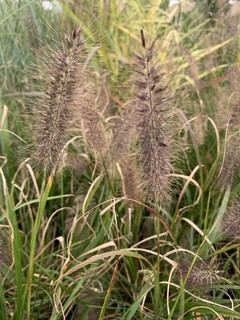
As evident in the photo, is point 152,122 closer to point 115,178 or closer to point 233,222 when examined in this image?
point 233,222

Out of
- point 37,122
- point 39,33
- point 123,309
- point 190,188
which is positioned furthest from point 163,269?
point 39,33

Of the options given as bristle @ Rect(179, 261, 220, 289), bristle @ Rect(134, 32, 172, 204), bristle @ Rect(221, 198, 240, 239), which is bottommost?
bristle @ Rect(179, 261, 220, 289)

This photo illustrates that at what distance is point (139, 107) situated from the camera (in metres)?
1.33

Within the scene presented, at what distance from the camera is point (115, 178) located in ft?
6.13

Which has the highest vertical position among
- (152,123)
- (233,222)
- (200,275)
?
(152,123)

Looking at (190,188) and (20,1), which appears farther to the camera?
(190,188)

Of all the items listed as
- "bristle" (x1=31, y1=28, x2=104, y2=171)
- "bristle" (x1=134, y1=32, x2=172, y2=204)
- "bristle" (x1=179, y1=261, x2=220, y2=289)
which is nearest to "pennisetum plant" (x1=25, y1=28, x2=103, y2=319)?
"bristle" (x1=31, y1=28, x2=104, y2=171)

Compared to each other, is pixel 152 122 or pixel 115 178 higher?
pixel 152 122

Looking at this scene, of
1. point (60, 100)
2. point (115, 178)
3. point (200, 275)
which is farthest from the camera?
point (115, 178)

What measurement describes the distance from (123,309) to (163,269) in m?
0.20

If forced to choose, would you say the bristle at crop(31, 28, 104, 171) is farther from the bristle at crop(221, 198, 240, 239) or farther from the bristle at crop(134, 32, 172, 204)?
the bristle at crop(221, 198, 240, 239)

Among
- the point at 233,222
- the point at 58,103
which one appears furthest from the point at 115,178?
the point at 58,103

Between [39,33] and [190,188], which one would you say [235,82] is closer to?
[190,188]

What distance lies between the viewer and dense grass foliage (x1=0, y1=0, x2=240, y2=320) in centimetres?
133
